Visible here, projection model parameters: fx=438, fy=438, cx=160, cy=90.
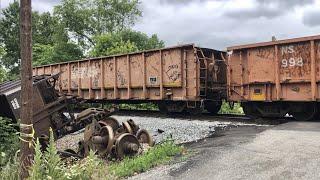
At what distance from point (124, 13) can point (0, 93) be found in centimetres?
4761

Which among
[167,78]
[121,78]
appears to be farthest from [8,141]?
→ [121,78]

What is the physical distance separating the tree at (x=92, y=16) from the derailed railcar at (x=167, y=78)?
115ft

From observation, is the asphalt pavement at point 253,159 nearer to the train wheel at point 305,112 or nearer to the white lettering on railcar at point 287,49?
the train wheel at point 305,112

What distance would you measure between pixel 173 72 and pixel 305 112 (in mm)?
5695

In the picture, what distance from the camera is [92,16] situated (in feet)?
187

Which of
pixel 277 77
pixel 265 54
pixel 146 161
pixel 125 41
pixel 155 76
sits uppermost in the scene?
pixel 125 41

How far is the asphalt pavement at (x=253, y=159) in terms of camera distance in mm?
7074

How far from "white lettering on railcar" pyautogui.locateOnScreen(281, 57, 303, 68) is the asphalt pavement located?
383 centimetres

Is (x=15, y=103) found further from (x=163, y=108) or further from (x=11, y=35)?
(x=11, y=35)

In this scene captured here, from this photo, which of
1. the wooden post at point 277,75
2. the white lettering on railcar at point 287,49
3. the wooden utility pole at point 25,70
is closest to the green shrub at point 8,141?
the wooden utility pole at point 25,70

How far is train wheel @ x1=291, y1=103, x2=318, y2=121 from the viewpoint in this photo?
13656 millimetres

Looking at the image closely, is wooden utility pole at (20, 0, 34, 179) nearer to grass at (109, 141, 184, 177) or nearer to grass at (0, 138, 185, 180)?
grass at (0, 138, 185, 180)

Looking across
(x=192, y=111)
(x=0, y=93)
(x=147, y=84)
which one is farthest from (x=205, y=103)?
(x=0, y=93)

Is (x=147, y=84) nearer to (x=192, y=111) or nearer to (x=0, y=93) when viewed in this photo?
(x=192, y=111)
